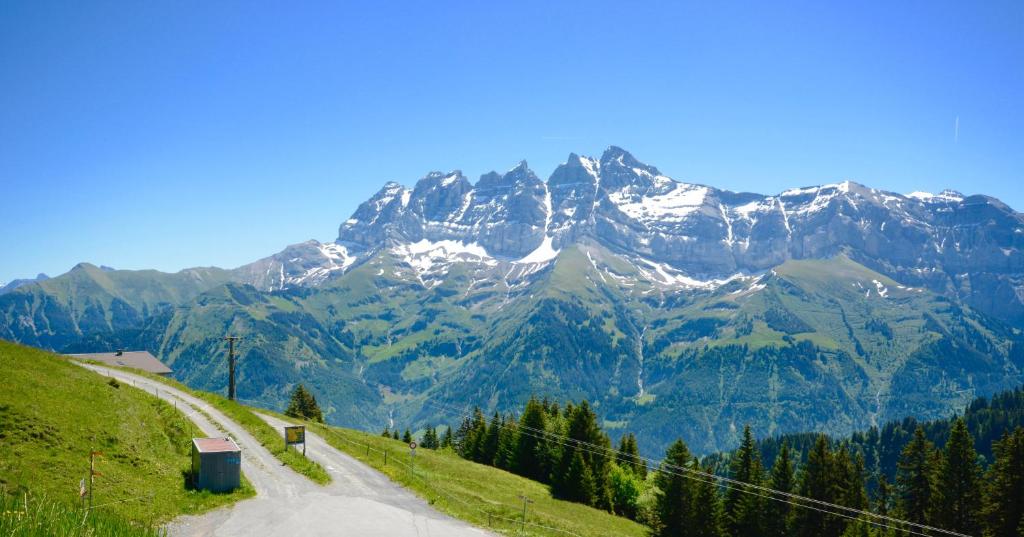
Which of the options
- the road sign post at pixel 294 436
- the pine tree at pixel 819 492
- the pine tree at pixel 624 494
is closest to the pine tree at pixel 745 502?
the pine tree at pixel 819 492

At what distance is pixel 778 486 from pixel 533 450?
3266 cm

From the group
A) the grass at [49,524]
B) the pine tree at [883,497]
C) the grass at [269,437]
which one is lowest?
the pine tree at [883,497]

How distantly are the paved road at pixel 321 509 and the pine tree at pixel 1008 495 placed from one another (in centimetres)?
5246

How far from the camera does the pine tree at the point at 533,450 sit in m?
92.9

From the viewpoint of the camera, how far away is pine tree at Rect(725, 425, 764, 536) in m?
78.1

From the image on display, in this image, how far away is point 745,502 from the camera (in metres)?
78.4

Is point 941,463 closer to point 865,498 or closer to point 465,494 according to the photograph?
point 865,498

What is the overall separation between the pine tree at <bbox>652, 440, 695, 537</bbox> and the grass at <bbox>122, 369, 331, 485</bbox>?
1703 inches

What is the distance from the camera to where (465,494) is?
58.5 m

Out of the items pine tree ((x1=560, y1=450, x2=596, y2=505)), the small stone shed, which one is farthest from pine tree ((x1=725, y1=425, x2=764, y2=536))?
the small stone shed

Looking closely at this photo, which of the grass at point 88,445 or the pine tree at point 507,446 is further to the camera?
the pine tree at point 507,446

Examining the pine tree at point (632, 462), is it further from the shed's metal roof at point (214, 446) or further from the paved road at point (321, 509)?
the shed's metal roof at point (214, 446)

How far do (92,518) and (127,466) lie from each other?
108 ft

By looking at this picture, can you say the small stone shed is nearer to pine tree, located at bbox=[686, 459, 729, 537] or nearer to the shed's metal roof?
the shed's metal roof
